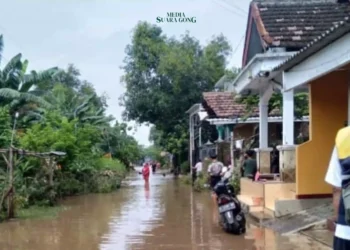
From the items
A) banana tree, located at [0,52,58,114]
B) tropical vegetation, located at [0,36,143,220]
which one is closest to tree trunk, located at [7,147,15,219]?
tropical vegetation, located at [0,36,143,220]

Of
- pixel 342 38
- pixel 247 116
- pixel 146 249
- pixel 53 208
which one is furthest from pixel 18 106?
pixel 342 38

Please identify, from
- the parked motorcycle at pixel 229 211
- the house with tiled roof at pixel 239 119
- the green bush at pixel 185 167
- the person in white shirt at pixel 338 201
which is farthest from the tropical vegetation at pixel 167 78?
the person in white shirt at pixel 338 201

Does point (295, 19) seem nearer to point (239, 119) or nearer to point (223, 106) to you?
point (239, 119)

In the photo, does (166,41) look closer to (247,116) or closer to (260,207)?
(247,116)

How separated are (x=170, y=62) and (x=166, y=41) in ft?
11.7

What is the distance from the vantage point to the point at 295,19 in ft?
48.3

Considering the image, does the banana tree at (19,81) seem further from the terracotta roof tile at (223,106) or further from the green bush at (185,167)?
the green bush at (185,167)

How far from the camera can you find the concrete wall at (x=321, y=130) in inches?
481

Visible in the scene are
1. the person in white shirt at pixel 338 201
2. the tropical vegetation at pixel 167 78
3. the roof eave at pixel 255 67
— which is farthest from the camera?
the tropical vegetation at pixel 167 78

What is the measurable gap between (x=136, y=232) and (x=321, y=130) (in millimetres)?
4588

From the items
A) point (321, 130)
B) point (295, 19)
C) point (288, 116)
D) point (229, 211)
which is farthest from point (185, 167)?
point (229, 211)

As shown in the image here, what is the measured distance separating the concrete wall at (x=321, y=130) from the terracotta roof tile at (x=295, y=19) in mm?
1397

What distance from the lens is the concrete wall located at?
1221cm

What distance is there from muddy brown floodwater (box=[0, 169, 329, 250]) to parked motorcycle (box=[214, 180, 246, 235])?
173 millimetres
